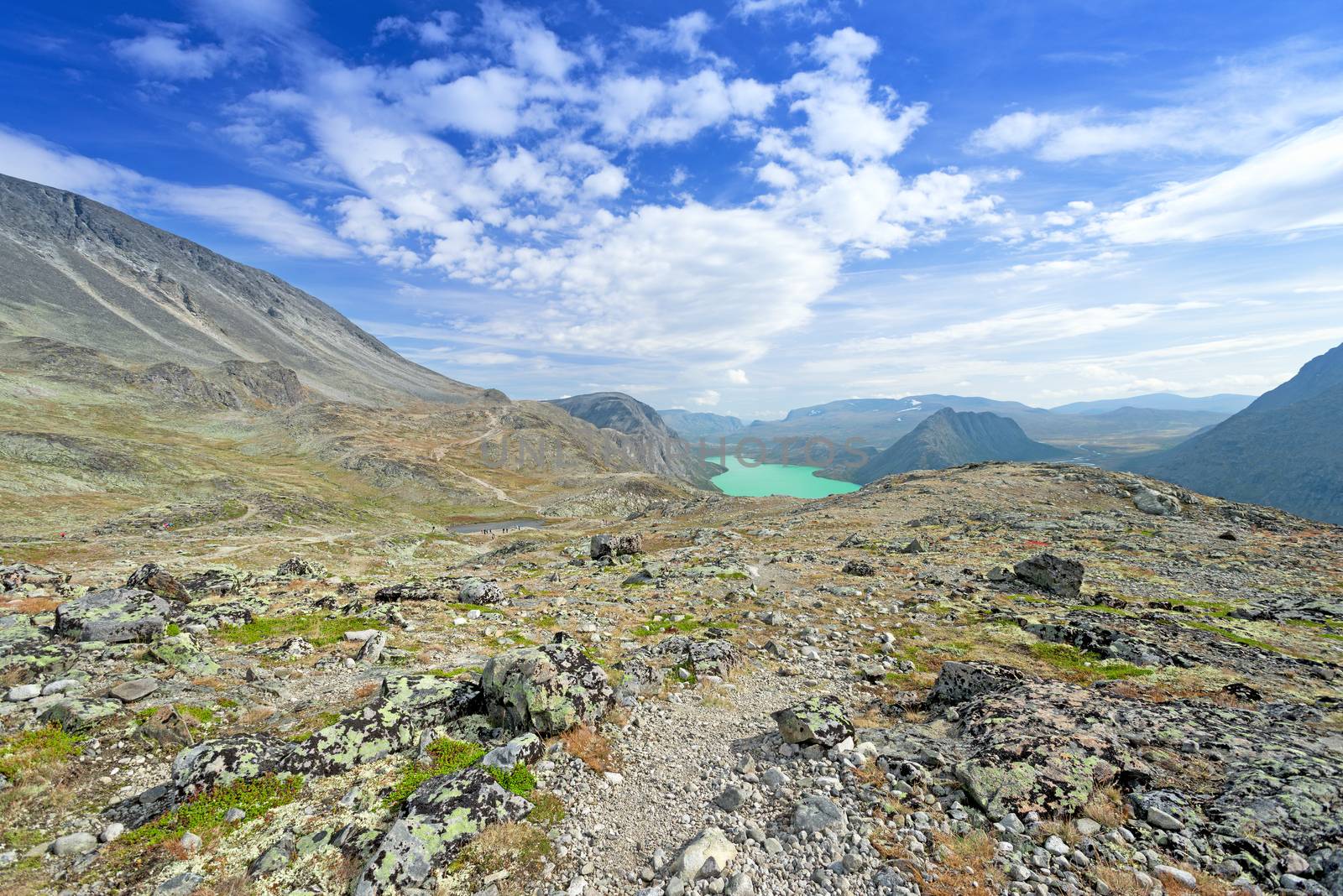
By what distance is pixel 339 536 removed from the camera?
70312 mm

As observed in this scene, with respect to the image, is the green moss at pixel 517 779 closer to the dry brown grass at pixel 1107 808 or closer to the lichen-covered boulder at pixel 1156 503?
the dry brown grass at pixel 1107 808

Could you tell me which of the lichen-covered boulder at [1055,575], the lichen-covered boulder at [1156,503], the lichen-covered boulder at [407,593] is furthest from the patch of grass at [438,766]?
the lichen-covered boulder at [1156,503]

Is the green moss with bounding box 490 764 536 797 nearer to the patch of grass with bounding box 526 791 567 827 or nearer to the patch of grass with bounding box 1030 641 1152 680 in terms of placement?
the patch of grass with bounding box 526 791 567 827

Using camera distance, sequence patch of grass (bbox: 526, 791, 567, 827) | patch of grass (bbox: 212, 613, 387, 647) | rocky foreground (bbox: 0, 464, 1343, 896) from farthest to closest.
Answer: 1. patch of grass (bbox: 212, 613, 387, 647)
2. patch of grass (bbox: 526, 791, 567, 827)
3. rocky foreground (bbox: 0, 464, 1343, 896)

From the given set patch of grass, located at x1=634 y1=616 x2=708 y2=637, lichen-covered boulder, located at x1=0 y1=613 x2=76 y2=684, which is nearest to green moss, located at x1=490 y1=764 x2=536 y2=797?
patch of grass, located at x1=634 y1=616 x2=708 y2=637

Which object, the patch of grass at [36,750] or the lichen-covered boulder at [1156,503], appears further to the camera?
the lichen-covered boulder at [1156,503]

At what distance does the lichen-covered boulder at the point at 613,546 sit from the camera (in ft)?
128

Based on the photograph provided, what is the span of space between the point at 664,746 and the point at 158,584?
2248 cm

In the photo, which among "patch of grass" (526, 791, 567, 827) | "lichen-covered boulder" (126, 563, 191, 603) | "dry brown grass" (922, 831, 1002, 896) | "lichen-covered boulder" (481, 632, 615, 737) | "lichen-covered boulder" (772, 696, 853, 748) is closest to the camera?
"dry brown grass" (922, 831, 1002, 896)

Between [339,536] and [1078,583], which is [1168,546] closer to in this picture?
[1078,583]

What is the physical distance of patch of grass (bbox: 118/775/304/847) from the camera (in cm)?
781

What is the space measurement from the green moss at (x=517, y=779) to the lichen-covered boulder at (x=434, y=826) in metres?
0.41

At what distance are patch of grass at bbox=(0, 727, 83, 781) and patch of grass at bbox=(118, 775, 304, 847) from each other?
10.2 feet

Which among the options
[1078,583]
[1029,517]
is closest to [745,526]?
[1029,517]
